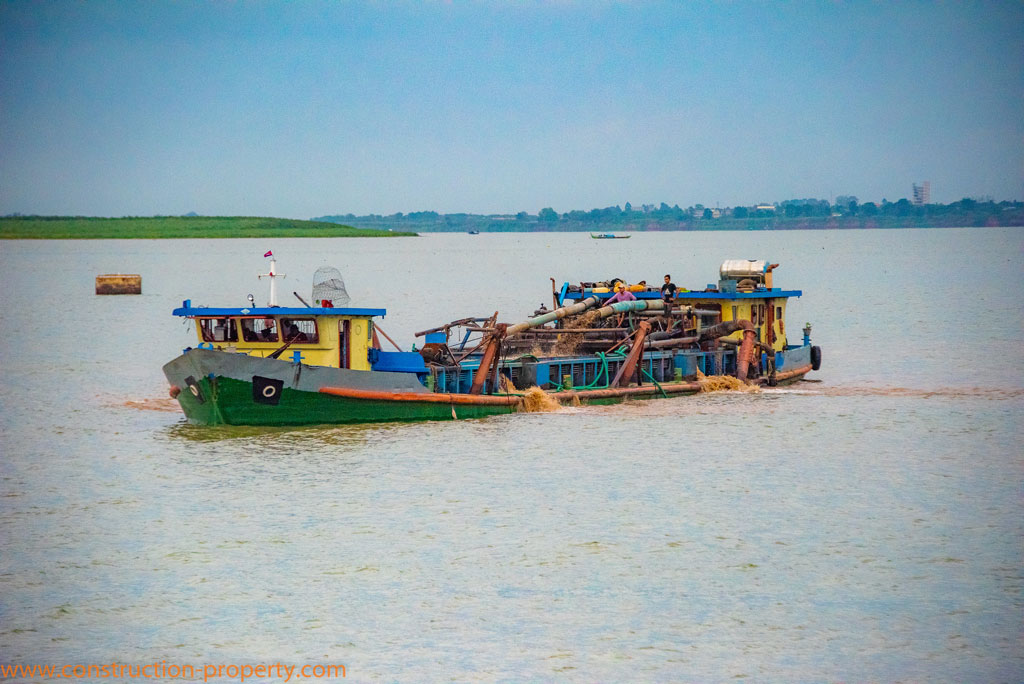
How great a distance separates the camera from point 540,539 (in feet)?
70.8

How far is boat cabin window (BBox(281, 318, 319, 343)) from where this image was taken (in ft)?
98.1

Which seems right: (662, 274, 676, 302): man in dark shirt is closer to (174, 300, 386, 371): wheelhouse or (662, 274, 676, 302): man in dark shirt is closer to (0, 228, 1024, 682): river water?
(0, 228, 1024, 682): river water

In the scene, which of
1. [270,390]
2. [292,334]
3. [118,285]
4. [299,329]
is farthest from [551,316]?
[118,285]

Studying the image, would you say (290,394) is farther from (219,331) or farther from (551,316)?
(551,316)

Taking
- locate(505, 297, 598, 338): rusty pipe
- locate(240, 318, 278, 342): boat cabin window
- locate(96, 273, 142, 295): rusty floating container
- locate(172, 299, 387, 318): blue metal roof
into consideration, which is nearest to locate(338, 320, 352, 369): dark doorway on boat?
locate(172, 299, 387, 318): blue metal roof

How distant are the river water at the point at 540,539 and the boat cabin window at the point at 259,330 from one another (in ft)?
7.93

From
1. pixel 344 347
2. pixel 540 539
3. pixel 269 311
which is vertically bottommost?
pixel 540 539

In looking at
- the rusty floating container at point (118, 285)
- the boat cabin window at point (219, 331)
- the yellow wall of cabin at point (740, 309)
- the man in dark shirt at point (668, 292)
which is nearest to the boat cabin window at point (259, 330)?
the boat cabin window at point (219, 331)

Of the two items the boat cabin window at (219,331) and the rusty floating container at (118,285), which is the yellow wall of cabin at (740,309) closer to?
the boat cabin window at (219,331)

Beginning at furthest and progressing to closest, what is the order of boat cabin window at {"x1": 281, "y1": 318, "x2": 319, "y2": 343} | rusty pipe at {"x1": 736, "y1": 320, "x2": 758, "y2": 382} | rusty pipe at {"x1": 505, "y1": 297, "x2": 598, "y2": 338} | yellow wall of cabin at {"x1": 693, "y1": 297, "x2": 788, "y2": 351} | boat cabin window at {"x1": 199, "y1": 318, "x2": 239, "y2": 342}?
1. yellow wall of cabin at {"x1": 693, "y1": 297, "x2": 788, "y2": 351}
2. rusty pipe at {"x1": 736, "y1": 320, "x2": 758, "y2": 382}
3. rusty pipe at {"x1": 505, "y1": 297, "x2": 598, "y2": 338}
4. boat cabin window at {"x1": 281, "y1": 318, "x2": 319, "y2": 343}
5. boat cabin window at {"x1": 199, "y1": 318, "x2": 239, "y2": 342}

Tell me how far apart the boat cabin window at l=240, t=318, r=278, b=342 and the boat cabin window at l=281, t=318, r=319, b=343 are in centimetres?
25

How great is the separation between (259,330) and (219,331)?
101 cm

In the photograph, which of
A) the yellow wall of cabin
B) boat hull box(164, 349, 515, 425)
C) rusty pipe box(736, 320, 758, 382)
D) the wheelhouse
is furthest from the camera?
the yellow wall of cabin

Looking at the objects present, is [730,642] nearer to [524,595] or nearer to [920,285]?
[524,595]
